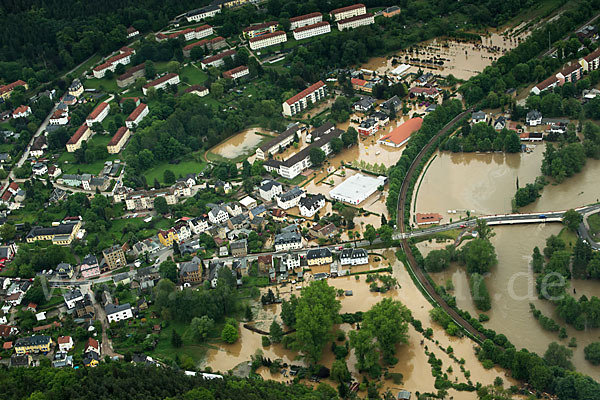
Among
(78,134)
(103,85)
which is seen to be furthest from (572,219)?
(103,85)

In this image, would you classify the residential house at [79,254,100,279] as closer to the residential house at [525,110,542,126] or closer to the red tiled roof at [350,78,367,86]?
the red tiled roof at [350,78,367,86]

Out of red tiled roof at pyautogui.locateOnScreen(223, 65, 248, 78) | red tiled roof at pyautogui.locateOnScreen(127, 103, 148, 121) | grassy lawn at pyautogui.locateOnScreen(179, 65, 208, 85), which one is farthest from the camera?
grassy lawn at pyautogui.locateOnScreen(179, 65, 208, 85)

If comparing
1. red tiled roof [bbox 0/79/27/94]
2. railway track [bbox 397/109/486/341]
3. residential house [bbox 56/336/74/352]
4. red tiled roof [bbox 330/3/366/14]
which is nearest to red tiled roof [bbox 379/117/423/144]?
railway track [bbox 397/109/486/341]

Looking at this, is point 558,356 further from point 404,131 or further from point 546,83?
point 546,83

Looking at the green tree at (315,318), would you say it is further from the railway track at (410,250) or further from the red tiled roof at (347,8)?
the red tiled roof at (347,8)

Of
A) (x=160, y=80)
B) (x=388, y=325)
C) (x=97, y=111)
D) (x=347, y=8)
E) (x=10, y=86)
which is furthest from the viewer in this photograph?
(x=347, y=8)

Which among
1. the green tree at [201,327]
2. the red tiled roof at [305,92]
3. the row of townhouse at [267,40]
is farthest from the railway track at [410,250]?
the row of townhouse at [267,40]

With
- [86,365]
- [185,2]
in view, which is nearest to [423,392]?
[86,365]
